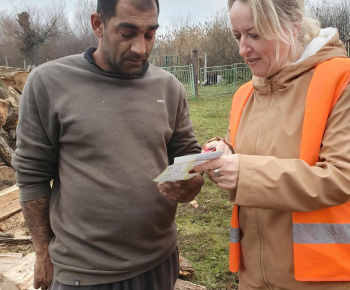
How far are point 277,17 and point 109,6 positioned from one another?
814 mm

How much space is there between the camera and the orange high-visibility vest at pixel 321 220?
1405 millimetres

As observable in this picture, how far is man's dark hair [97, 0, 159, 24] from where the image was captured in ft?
5.53

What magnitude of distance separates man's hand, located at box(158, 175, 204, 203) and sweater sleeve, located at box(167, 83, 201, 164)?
0.23 metres

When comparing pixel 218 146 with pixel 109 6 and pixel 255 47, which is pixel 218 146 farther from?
pixel 109 6

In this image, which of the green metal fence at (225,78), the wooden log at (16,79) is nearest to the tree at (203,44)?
the green metal fence at (225,78)

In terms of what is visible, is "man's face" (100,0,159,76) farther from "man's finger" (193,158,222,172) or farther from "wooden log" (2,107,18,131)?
"wooden log" (2,107,18,131)

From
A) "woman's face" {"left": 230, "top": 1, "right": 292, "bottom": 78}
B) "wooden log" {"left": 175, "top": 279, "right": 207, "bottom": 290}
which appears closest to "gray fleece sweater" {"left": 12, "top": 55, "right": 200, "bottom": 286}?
"woman's face" {"left": 230, "top": 1, "right": 292, "bottom": 78}

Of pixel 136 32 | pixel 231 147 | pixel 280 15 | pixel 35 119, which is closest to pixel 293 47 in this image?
pixel 280 15

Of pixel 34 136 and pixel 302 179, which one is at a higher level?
pixel 34 136

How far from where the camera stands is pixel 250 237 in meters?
1.71

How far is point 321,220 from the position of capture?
1453 millimetres

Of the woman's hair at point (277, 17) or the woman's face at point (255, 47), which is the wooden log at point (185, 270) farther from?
the woman's hair at point (277, 17)

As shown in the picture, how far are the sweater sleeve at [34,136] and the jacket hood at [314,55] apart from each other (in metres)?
1.12

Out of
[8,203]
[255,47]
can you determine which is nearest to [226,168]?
[255,47]
